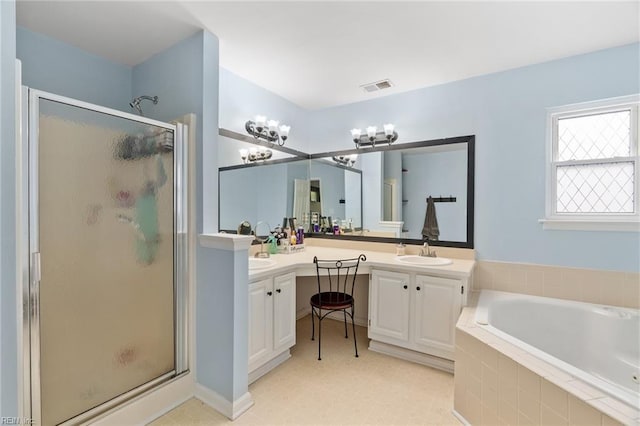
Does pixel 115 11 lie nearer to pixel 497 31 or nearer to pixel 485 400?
pixel 497 31

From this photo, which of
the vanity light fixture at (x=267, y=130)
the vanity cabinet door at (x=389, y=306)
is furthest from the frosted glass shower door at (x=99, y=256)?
the vanity cabinet door at (x=389, y=306)

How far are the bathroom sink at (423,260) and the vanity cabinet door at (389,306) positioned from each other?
0.20m

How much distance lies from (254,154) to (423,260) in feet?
6.15

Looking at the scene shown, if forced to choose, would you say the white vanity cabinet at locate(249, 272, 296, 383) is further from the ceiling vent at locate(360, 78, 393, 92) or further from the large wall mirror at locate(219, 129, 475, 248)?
the ceiling vent at locate(360, 78, 393, 92)

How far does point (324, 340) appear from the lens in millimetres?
2791

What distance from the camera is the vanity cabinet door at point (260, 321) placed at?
6.59ft

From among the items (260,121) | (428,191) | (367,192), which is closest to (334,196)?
(367,192)

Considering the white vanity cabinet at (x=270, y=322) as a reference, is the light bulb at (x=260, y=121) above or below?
above

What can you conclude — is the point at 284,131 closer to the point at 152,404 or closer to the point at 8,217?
the point at 8,217

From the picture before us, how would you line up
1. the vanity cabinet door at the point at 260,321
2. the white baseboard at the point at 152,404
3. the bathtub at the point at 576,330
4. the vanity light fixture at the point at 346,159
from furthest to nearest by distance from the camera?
1. the vanity light fixture at the point at 346,159
2. the vanity cabinet door at the point at 260,321
3. the bathtub at the point at 576,330
4. the white baseboard at the point at 152,404

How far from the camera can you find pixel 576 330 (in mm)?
2102

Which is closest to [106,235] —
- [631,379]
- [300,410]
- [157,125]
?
[157,125]

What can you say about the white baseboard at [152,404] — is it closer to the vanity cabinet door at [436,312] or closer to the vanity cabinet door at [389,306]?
the vanity cabinet door at [389,306]

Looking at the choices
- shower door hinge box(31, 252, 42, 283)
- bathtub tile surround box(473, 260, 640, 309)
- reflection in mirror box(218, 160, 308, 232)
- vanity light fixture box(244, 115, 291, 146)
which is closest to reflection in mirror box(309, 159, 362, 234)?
reflection in mirror box(218, 160, 308, 232)
